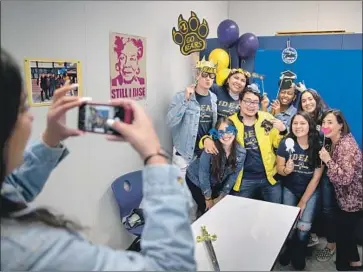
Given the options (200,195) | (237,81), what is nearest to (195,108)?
(237,81)

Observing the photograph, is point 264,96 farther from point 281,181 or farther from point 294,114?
point 281,181

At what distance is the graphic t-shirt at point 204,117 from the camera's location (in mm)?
977

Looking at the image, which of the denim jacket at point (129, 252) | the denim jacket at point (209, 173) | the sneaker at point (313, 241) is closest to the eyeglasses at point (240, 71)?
the denim jacket at point (209, 173)

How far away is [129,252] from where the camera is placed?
38 centimetres

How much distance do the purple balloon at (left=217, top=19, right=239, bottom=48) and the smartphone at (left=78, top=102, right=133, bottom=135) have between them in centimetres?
62

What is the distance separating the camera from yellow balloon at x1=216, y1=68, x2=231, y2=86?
3.28 ft

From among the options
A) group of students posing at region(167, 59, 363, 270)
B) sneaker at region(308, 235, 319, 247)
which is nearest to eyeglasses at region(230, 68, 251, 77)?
group of students posing at region(167, 59, 363, 270)

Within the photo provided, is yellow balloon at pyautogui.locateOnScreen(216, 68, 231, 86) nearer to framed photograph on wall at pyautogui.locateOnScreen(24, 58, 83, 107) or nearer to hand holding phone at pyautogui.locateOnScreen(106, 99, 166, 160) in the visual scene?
framed photograph on wall at pyautogui.locateOnScreen(24, 58, 83, 107)

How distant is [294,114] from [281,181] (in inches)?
8.7

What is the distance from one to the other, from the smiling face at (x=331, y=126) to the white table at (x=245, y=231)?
0.27 meters

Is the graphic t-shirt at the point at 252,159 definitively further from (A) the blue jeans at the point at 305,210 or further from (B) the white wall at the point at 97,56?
(B) the white wall at the point at 97,56

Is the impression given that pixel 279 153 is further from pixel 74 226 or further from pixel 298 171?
pixel 74 226

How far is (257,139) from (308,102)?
19 cm

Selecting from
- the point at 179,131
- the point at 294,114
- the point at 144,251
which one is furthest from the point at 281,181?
the point at 144,251
